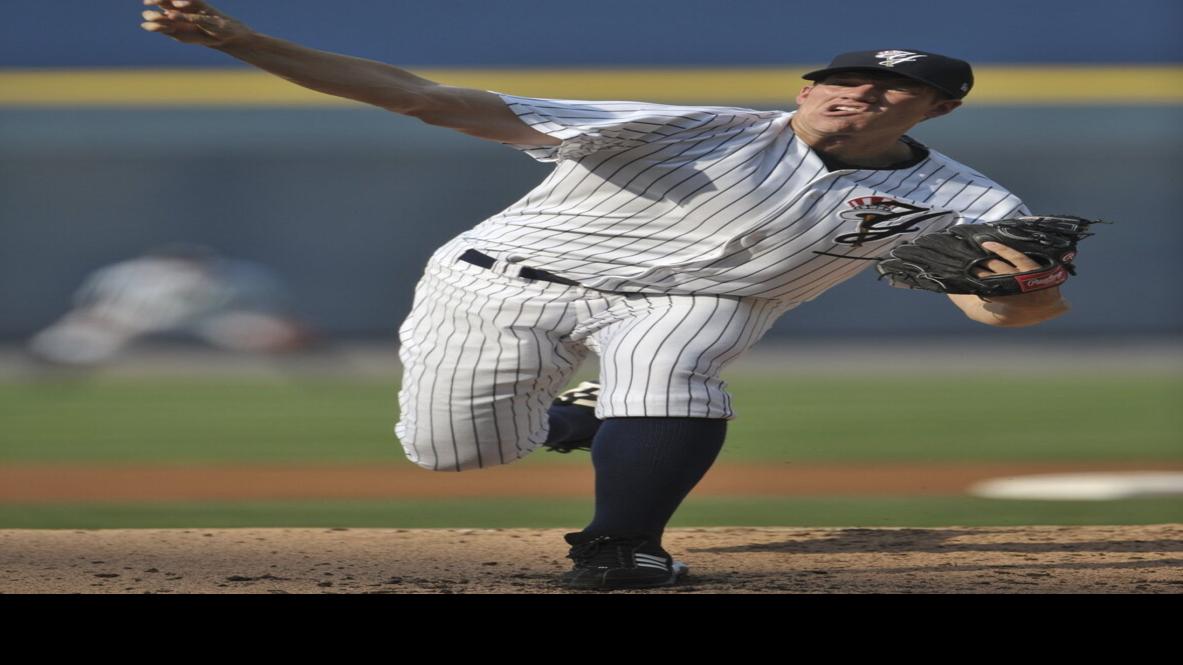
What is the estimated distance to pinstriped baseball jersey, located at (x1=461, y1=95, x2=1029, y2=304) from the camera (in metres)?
2.29

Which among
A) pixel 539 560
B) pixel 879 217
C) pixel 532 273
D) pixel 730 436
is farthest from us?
pixel 730 436

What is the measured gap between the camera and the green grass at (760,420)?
232 inches

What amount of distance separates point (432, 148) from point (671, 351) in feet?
29.2

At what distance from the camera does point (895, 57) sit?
229 centimetres

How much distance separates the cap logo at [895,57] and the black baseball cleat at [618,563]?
86cm

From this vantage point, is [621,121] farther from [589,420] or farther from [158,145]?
[158,145]

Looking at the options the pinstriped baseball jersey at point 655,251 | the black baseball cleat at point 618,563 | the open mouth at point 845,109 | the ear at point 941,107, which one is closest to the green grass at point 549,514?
the pinstriped baseball jersey at point 655,251

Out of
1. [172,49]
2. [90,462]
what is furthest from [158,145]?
[90,462]

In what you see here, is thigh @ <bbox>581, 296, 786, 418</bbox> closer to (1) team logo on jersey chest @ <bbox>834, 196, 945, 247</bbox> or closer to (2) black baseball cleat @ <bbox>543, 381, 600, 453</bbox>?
(1) team logo on jersey chest @ <bbox>834, 196, 945, 247</bbox>

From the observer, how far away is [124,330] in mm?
9609

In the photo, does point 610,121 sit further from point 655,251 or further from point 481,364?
point 481,364

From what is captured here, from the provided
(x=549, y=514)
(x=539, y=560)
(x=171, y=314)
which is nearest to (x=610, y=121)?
(x=539, y=560)

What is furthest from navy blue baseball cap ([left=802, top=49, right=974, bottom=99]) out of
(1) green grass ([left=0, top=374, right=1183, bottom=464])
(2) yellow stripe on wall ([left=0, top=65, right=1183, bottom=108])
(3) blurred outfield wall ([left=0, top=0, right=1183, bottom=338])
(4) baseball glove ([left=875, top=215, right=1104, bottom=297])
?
(3) blurred outfield wall ([left=0, top=0, right=1183, bottom=338])

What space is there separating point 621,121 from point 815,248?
1.29ft
